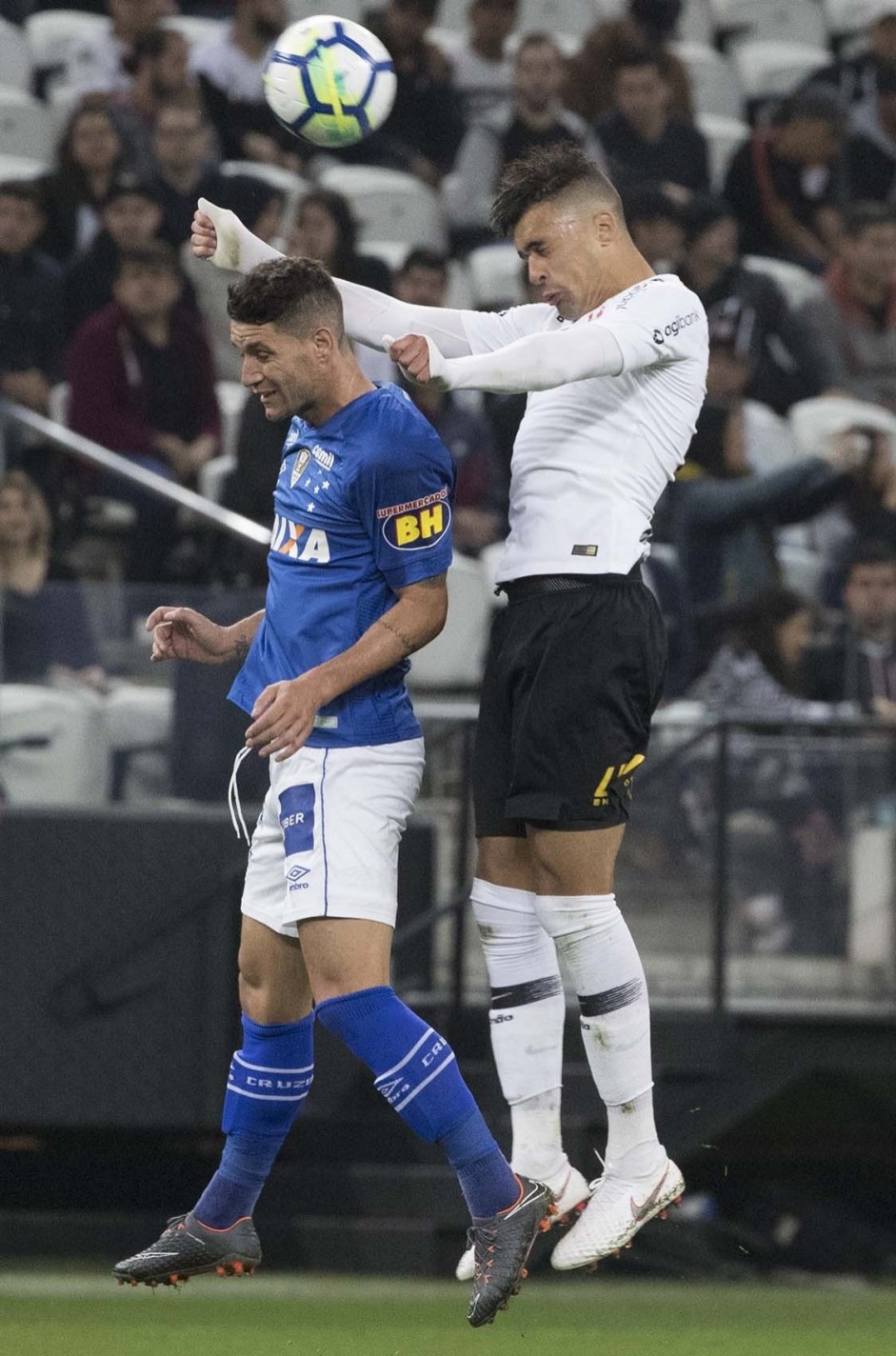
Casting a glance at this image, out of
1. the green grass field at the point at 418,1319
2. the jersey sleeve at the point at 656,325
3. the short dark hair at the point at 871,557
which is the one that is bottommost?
the green grass field at the point at 418,1319

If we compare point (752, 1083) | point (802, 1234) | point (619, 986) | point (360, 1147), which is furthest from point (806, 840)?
point (619, 986)

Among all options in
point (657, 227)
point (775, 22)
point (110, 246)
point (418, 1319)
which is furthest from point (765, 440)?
point (418, 1319)

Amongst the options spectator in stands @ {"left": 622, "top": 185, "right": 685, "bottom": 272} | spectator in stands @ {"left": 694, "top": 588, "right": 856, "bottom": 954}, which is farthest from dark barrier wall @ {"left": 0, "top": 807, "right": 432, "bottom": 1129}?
spectator in stands @ {"left": 622, "top": 185, "right": 685, "bottom": 272}

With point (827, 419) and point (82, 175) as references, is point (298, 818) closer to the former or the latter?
point (82, 175)

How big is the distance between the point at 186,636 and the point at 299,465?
0.48 metres

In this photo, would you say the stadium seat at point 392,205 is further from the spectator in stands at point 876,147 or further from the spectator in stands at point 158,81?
the spectator in stands at point 876,147

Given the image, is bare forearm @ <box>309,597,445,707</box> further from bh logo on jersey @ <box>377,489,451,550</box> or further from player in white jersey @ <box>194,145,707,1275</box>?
player in white jersey @ <box>194,145,707,1275</box>

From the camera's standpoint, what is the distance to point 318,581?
4.59 meters

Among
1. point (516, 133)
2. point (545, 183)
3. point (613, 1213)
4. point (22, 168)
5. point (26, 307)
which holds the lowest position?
point (613, 1213)

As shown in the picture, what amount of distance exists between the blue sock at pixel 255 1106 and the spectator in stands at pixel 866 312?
23.3ft

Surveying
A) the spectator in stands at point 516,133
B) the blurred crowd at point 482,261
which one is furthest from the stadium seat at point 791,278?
the spectator in stands at point 516,133

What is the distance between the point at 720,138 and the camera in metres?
12.3

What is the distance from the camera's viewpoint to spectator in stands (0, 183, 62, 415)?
9.26 m

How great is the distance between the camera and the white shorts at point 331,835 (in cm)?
445
